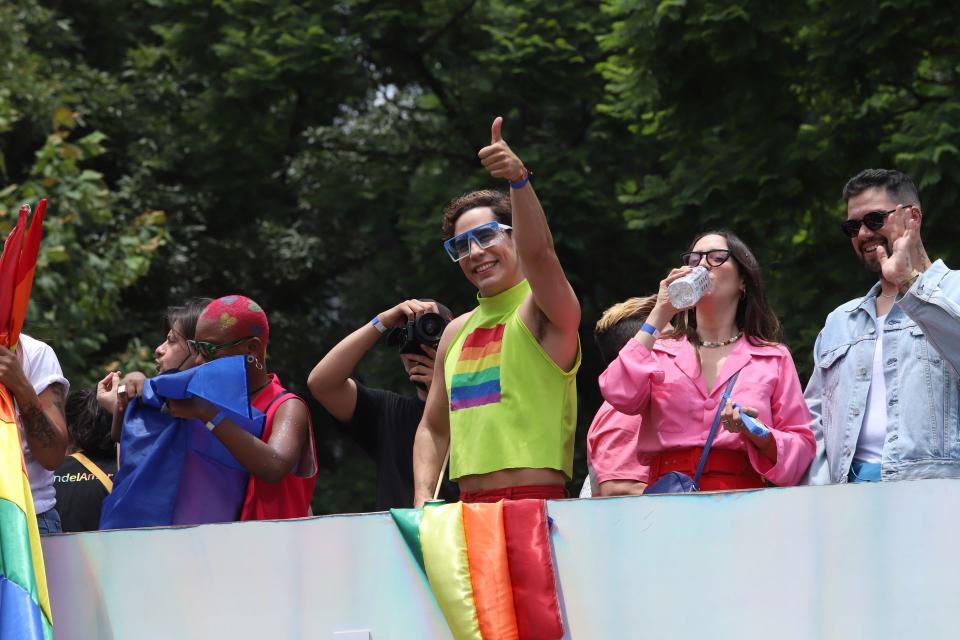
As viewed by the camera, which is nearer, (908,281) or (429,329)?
(908,281)

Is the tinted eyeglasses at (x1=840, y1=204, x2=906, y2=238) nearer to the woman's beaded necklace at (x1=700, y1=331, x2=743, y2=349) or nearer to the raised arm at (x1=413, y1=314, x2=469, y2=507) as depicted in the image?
the woman's beaded necklace at (x1=700, y1=331, x2=743, y2=349)

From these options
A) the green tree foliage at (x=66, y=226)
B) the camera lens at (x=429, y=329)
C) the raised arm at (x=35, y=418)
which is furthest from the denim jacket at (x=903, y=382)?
the green tree foliage at (x=66, y=226)

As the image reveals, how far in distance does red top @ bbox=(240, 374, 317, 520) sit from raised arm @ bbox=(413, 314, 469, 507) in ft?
1.08

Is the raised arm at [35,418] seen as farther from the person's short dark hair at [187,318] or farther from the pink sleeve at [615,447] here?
the pink sleeve at [615,447]

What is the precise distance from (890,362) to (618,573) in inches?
42.5

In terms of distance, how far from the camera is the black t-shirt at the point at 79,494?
501 cm

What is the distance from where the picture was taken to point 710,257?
4.24m

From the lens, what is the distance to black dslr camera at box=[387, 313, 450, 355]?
188 inches

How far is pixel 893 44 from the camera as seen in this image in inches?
352

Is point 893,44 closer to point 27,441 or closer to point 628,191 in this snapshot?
point 628,191

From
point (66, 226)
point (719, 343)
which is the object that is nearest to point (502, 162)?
point (719, 343)

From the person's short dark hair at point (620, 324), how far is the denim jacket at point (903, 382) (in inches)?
30.6

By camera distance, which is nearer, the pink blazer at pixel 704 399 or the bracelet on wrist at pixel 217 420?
the pink blazer at pixel 704 399

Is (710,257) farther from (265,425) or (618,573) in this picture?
(265,425)
